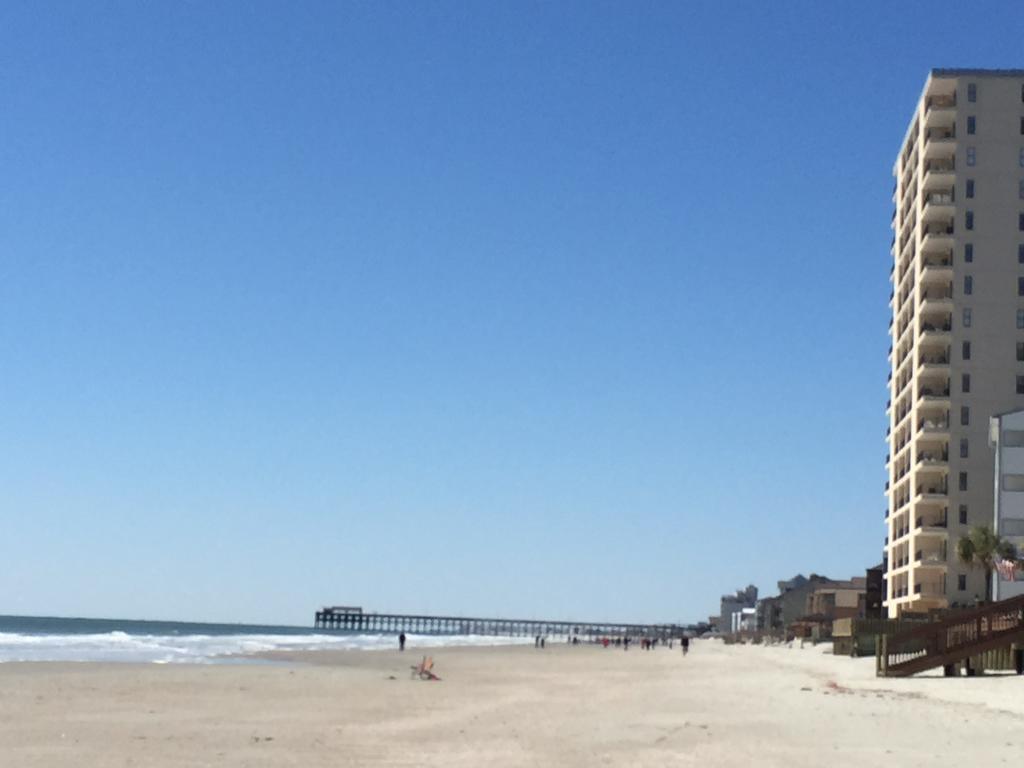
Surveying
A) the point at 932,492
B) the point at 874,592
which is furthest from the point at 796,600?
the point at 932,492

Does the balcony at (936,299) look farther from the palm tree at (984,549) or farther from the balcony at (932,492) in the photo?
the palm tree at (984,549)

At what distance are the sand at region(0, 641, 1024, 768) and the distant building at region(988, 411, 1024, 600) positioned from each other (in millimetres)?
43954

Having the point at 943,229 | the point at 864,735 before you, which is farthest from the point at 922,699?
the point at 943,229

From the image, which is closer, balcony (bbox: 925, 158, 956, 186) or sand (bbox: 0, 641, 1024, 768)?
sand (bbox: 0, 641, 1024, 768)

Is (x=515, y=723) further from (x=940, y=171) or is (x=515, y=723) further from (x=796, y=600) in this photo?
(x=796, y=600)

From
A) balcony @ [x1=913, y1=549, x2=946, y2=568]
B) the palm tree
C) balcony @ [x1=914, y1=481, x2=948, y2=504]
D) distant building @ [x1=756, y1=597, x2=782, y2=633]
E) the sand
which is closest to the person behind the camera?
the sand

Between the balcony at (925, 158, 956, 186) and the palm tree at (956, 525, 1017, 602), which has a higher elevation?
the balcony at (925, 158, 956, 186)

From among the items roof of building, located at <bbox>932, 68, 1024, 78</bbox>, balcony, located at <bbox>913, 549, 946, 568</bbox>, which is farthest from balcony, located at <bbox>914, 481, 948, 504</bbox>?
roof of building, located at <bbox>932, 68, 1024, 78</bbox>

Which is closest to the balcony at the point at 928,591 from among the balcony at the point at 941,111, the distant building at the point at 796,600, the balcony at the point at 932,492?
the balcony at the point at 932,492

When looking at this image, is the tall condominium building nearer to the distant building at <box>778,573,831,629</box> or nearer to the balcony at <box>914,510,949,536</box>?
the balcony at <box>914,510,949,536</box>

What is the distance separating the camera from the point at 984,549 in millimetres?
74000

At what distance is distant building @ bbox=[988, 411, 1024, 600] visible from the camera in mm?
83875

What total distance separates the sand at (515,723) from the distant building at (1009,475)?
44.0m

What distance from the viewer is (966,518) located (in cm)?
9044
